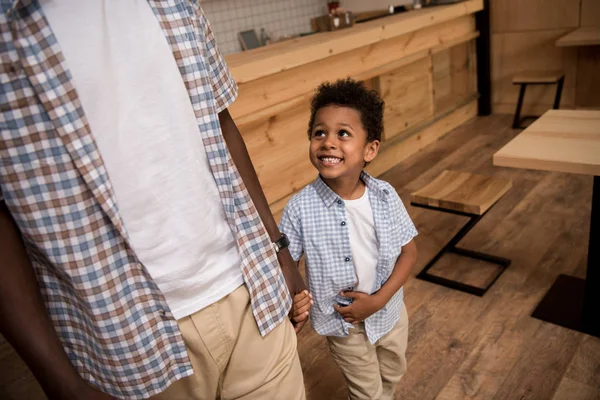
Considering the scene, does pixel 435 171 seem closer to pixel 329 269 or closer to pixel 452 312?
pixel 452 312

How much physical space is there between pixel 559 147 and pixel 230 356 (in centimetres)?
153

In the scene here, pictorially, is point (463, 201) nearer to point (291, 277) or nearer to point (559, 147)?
point (559, 147)

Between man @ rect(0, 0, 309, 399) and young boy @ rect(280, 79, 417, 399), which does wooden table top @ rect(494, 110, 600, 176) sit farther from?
man @ rect(0, 0, 309, 399)

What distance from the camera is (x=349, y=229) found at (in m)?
1.39

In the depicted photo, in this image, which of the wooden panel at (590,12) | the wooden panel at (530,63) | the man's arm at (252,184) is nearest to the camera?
the man's arm at (252,184)

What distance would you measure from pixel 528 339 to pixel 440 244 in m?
0.87

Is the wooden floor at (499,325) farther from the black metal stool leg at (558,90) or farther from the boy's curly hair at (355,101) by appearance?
the black metal stool leg at (558,90)

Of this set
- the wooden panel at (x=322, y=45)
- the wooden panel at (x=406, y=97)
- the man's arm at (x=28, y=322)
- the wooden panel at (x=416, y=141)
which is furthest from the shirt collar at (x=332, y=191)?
the wooden panel at (x=406, y=97)

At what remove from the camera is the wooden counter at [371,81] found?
9.19 feet

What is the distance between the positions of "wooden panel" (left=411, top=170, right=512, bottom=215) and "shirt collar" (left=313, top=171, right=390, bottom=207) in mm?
1058

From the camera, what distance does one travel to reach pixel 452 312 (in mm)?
2260

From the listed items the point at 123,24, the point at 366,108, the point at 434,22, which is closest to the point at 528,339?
the point at 366,108

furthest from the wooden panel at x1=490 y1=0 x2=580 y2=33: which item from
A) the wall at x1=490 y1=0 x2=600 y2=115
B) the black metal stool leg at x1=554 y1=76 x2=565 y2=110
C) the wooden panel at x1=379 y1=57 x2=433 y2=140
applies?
the wooden panel at x1=379 y1=57 x2=433 y2=140

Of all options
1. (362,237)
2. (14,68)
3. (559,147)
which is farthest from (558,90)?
(14,68)
